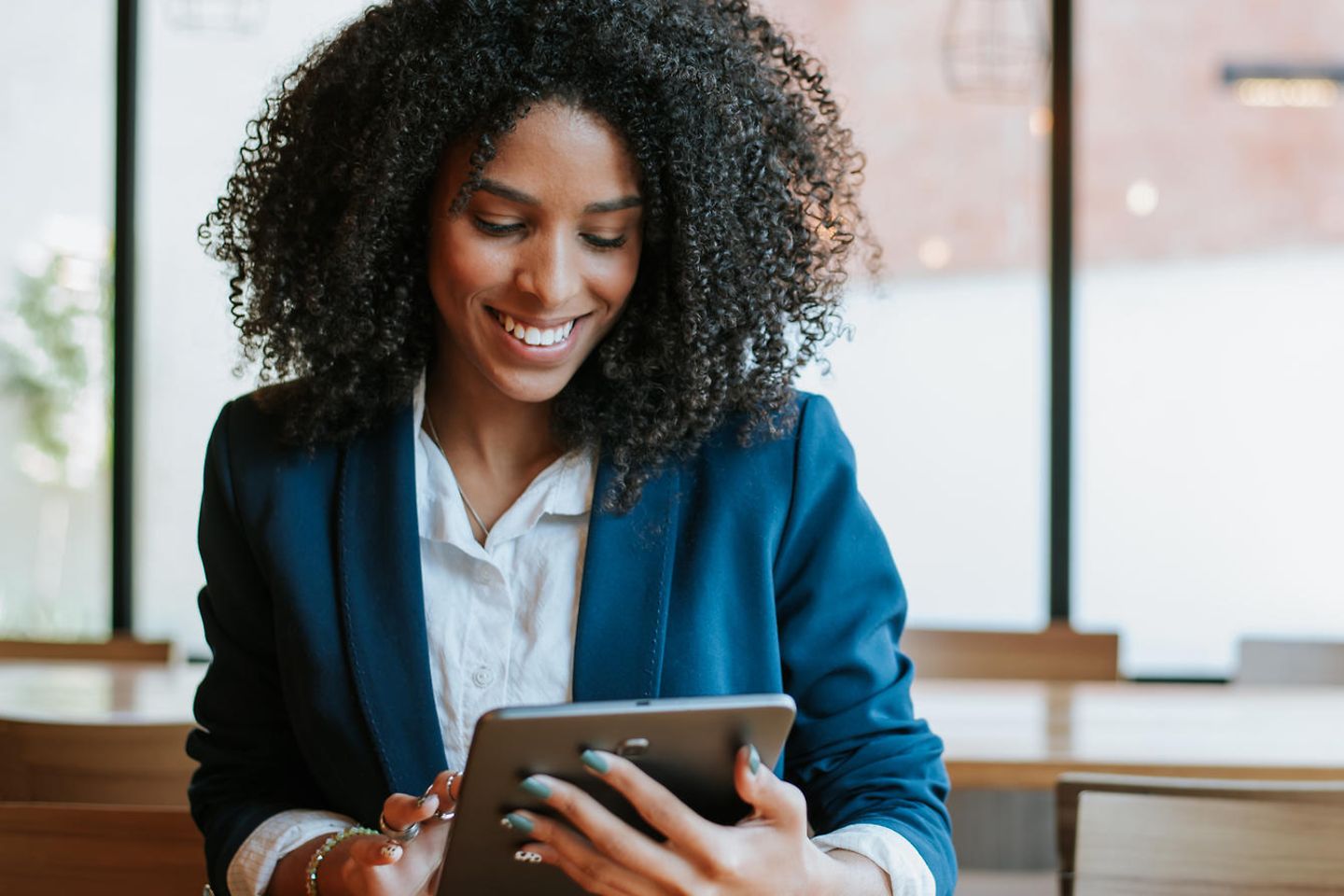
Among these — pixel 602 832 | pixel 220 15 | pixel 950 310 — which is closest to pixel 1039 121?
pixel 950 310

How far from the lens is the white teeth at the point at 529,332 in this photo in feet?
4.27

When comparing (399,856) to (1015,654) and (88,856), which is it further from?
(1015,654)

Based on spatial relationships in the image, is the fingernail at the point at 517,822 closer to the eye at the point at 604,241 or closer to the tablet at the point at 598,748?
the tablet at the point at 598,748

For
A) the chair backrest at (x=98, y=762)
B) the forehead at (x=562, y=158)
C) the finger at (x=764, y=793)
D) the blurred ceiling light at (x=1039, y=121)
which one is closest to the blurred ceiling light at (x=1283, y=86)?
the blurred ceiling light at (x=1039, y=121)

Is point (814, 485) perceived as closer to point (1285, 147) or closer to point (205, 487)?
point (205, 487)

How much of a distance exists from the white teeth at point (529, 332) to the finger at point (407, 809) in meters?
0.41

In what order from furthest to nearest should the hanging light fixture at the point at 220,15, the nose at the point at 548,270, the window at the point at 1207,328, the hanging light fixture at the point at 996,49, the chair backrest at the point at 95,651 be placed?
the hanging light fixture at the point at 220,15
the hanging light fixture at the point at 996,49
the window at the point at 1207,328
the chair backrest at the point at 95,651
the nose at the point at 548,270

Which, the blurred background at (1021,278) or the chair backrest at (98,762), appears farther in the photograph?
the blurred background at (1021,278)

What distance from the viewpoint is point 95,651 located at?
3209 mm

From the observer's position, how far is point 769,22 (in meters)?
1.46

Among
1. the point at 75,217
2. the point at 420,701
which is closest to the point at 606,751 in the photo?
the point at 420,701

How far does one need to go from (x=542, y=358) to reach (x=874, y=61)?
10.1 ft

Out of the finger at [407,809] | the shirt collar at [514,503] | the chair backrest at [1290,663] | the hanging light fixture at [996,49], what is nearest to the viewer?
the finger at [407,809]

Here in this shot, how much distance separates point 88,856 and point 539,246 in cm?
79
